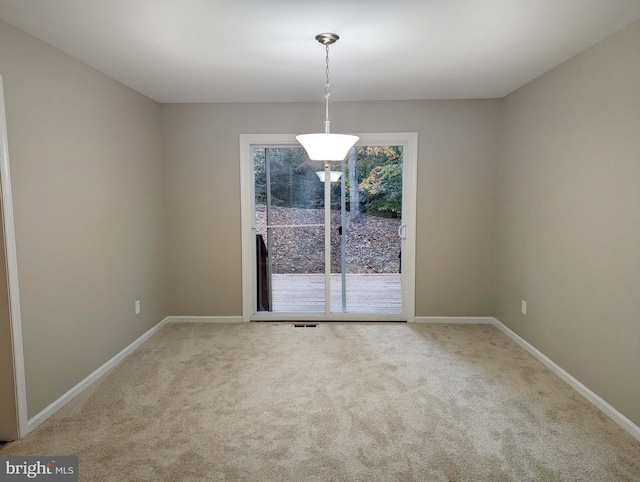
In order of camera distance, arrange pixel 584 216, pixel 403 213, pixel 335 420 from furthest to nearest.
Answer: pixel 403 213 < pixel 584 216 < pixel 335 420

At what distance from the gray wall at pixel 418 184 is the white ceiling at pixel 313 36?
25.8 inches

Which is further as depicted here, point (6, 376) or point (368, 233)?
point (368, 233)

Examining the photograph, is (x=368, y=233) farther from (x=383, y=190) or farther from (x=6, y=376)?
(x=6, y=376)

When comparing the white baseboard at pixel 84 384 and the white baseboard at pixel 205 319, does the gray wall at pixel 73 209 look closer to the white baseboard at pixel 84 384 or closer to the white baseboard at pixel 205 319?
the white baseboard at pixel 84 384

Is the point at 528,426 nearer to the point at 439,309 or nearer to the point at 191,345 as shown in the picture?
the point at 439,309

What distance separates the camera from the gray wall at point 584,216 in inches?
98.8

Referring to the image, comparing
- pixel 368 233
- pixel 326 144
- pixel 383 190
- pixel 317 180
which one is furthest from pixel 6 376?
pixel 383 190

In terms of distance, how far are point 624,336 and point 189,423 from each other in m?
2.67

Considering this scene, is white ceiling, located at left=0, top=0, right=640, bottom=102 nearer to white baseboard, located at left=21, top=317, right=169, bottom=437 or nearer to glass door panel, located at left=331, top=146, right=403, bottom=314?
glass door panel, located at left=331, top=146, right=403, bottom=314

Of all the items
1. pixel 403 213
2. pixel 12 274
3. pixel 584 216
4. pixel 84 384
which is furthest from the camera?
pixel 403 213

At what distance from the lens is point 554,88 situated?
3283 mm

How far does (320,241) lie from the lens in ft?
15.5

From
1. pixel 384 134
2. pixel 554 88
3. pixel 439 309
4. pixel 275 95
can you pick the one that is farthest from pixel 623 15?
pixel 439 309

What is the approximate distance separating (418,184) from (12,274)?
3522 mm
